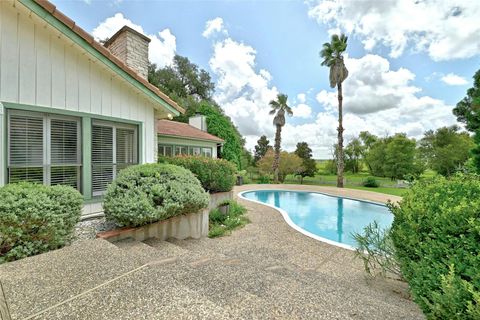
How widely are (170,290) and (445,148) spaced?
43575 mm

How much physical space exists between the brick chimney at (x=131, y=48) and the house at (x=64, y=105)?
8.81ft

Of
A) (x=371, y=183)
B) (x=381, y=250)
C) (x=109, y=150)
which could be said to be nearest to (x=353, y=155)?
(x=371, y=183)

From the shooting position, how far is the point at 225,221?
9328 mm

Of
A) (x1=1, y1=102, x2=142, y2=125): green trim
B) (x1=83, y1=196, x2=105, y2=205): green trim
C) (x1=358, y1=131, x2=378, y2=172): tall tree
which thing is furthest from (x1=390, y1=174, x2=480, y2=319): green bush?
(x1=358, y1=131, x2=378, y2=172): tall tree

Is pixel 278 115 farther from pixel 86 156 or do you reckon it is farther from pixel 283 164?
pixel 86 156

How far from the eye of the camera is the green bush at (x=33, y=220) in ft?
12.0

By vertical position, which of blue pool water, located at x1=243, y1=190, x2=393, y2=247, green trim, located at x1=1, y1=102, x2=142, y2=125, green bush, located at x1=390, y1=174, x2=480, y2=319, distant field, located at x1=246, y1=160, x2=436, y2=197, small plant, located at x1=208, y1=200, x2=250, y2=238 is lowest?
blue pool water, located at x1=243, y1=190, x2=393, y2=247

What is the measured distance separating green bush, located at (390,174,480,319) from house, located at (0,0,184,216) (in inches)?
307

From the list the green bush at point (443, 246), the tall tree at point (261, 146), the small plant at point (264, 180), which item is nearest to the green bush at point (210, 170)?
the green bush at point (443, 246)

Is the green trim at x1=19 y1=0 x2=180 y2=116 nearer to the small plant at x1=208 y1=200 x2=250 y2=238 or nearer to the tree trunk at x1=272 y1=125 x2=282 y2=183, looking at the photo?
the small plant at x1=208 y1=200 x2=250 y2=238

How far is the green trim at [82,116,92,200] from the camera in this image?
6.37 metres

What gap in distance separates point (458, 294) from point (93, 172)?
8.27 m

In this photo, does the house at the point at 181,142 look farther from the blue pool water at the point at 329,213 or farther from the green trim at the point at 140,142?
the green trim at the point at 140,142

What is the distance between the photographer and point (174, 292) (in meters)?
2.69
